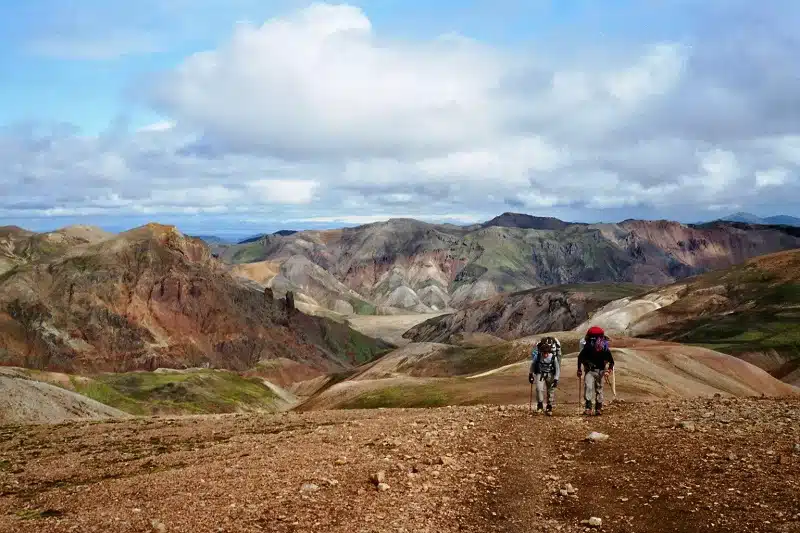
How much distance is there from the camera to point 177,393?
117125 mm

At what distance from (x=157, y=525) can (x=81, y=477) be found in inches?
453

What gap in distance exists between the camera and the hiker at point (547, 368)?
2453 cm

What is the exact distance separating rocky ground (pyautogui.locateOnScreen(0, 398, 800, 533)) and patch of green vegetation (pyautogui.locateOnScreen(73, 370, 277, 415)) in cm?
8788

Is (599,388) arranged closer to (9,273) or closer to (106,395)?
(106,395)

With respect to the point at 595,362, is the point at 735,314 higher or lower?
lower

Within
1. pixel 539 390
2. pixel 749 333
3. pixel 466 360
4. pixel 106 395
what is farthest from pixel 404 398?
pixel 749 333

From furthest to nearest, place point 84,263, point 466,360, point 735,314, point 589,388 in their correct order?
point 84,263, point 735,314, point 466,360, point 589,388

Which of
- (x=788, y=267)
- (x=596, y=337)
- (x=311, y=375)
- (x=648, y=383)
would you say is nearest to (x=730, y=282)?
(x=788, y=267)

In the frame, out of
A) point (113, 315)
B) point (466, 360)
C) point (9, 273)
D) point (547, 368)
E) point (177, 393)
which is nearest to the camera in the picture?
point (547, 368)

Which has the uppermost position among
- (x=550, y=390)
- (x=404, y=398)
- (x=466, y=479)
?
(x=550, y=390)

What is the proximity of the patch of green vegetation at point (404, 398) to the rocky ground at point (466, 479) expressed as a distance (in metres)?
Result: 27.0

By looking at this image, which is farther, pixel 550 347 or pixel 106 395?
pixel 106 395

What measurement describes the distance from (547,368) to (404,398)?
34529 millimetres

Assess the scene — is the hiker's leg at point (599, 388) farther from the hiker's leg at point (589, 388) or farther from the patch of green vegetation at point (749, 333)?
the patch of green vegetation at point (749, 333)
